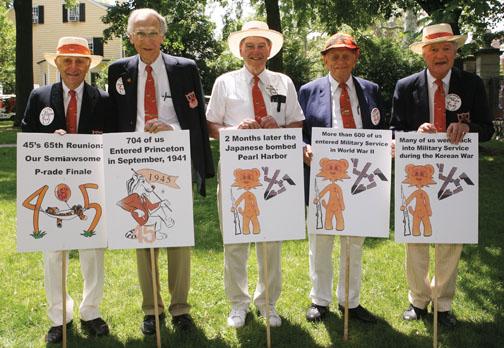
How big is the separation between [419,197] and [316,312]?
4.23 feet

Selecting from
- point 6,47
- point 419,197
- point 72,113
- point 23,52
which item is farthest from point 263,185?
point 6,47

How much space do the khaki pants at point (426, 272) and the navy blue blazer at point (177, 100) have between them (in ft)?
6.04

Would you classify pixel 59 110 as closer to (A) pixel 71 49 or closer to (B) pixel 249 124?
(A) pixel 71 49

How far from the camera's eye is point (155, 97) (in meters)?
4.25

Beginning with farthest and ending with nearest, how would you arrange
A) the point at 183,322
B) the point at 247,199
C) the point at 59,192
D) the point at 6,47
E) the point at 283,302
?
1. the point at 6,47
2. the point at 283,302
3. the point at 183,322
4. the point at 247,199
5. the point at 59,192

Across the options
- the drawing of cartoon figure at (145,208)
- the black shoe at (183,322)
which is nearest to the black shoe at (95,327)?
the black shoe at (183,322)

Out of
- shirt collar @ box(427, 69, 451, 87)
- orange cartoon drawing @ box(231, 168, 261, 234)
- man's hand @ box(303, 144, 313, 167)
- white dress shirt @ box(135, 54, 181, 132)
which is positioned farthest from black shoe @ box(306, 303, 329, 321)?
shirt collar @ box(427, 69, 451, 87)

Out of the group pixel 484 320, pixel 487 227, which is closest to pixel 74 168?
pixel 484 320

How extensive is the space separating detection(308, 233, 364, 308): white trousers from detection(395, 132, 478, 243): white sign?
53 cm

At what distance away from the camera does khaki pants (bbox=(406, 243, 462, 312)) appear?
14.8 feet

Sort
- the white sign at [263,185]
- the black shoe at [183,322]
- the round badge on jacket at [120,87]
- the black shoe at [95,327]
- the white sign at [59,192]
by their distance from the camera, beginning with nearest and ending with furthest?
the white sign at [59,192]
the white sign at [263,185]
the round badge on jacket at [120,87]
the black shoe at [95,327]
the black shoe at [183,322]

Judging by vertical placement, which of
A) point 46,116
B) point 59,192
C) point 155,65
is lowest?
point 59,192

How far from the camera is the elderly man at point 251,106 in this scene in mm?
4363

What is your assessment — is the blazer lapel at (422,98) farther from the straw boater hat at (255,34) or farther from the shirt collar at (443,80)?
the straw boater hat at (255,34)
